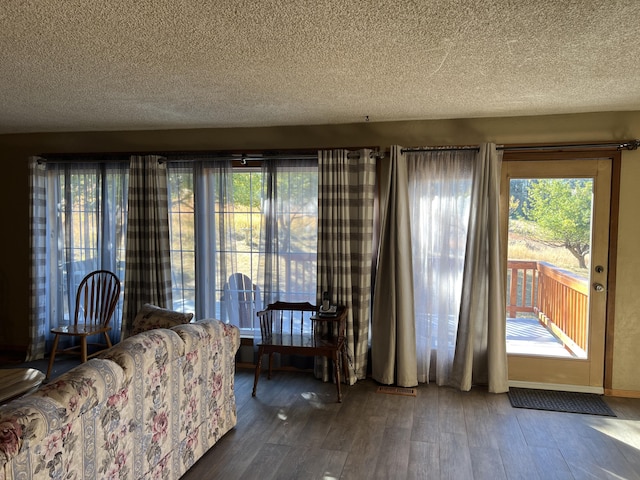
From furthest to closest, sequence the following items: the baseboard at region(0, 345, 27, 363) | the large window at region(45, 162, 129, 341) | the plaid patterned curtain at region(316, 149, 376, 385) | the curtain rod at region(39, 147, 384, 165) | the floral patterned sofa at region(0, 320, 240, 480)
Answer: the baseboard at region(0, 345, 27, 363), the large window at region(45, 162, 129, 341), the curtain rod at region(39, 147, 384, 165), the plaid patterned curtain at region(316, 149, 376, 385), the floral patterned sofa at region(0, 320, 240, 480)

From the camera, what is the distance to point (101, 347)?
4.61 meters

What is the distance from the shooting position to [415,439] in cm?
302

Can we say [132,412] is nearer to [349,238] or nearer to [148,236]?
[349,238]

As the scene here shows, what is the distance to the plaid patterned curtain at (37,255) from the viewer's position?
182 inches

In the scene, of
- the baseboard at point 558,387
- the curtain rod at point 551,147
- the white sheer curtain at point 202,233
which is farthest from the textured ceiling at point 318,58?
the baseboard at point 558,387

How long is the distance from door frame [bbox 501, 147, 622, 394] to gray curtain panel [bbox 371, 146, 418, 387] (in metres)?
Answer: 0.96

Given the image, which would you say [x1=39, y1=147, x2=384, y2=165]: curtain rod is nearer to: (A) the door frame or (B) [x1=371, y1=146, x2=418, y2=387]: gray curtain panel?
(B) [x1=371, y1=146, x2=418, y2=387]: gray curtain panel

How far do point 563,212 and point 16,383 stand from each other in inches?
164

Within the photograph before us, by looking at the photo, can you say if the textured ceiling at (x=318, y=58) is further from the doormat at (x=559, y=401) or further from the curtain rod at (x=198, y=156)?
the doormat at (x=559, y=401)

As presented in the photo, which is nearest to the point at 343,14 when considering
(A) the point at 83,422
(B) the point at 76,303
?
(A) the point at 83,422

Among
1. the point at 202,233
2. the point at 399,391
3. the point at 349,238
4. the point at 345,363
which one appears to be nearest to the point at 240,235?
the point at 202,233

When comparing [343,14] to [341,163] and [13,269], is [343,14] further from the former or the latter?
[13,269]

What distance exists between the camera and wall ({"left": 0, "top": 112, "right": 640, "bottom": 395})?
12.1ft

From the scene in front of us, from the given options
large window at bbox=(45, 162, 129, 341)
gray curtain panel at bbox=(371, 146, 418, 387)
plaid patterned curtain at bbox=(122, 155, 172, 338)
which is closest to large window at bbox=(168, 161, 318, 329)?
plaid patterned curtain at bbox=(122, 155, 172, 338)
